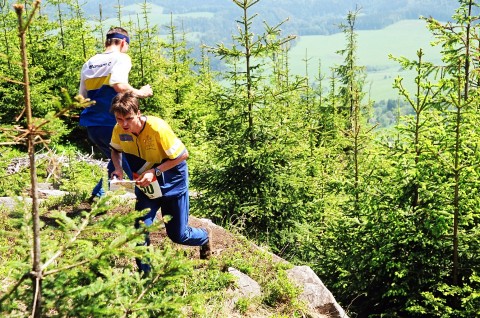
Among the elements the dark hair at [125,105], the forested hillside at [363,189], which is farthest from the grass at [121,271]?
the dark hair at [125,105]

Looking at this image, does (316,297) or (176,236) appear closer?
(176,236)

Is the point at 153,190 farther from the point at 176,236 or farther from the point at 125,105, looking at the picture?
the point at 125,105

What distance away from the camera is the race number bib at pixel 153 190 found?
479cm

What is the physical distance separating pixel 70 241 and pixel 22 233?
0.31 metres

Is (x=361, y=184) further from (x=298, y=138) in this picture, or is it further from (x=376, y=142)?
(x=298, y=138)

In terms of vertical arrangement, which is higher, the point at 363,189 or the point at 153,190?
the point at 153,190

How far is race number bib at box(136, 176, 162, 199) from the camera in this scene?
479 centimetres

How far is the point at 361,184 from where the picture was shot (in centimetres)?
764

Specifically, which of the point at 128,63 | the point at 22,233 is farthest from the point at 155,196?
the point at 22,233

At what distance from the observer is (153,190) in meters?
4.86

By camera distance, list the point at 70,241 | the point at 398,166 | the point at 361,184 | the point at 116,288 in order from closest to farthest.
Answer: the point at 70,241
the point at 116,288
the point at 398,166
the point at 361,184

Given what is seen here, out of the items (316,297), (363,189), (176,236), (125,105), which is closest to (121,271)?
(176,236)

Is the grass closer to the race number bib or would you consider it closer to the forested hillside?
the forested hillside

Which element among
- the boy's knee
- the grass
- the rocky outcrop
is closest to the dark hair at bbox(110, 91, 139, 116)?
the grass
